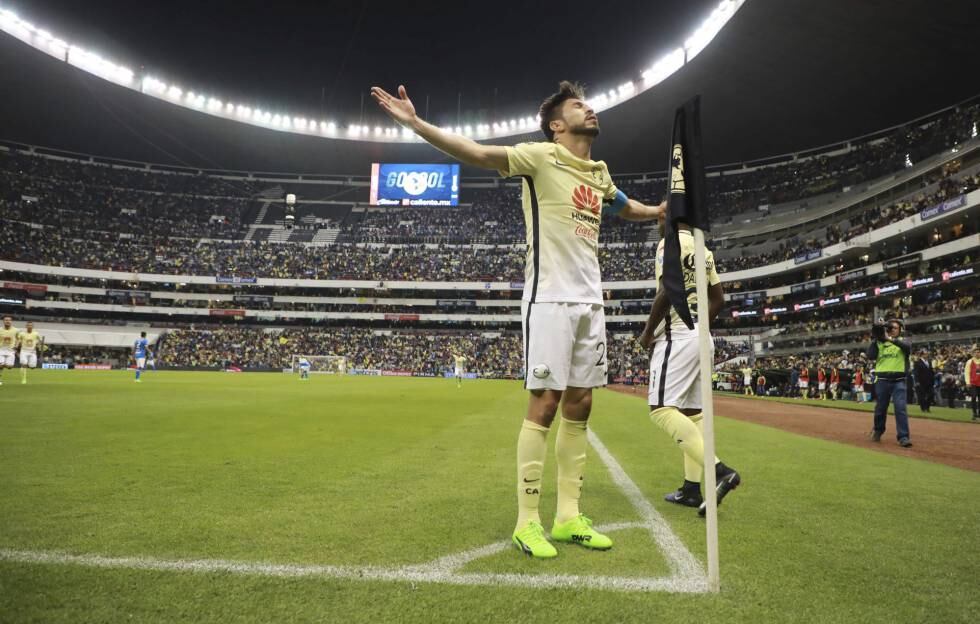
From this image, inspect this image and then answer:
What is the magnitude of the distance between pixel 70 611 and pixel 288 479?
98.5 inches

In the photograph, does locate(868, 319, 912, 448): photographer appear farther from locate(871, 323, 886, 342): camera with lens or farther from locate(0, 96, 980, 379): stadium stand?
locate(0, 96, 980, 379): stadium stand

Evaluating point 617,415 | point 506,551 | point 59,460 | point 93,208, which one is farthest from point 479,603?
point 93,208

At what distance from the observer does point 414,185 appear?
60.5 meters

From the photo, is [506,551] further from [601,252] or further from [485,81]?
[601,252]

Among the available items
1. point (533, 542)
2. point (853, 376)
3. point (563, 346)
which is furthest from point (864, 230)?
point (533, 542)

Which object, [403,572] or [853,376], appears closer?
[403,572]

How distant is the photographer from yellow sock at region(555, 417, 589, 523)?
24.7ft

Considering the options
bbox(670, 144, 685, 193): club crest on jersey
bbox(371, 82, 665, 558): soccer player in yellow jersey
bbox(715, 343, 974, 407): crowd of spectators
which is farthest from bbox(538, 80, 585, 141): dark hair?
bbox(715, 343, 974, 407): crowd of spectators

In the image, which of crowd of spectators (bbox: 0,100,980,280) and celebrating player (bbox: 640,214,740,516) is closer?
celebrating player (bbox: 640,214,740,516)

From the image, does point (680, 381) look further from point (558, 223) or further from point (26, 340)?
point (26, 340)

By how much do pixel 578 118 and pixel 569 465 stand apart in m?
2.21

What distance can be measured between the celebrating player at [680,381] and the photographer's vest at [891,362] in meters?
6.18

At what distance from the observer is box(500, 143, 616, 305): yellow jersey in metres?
3.19

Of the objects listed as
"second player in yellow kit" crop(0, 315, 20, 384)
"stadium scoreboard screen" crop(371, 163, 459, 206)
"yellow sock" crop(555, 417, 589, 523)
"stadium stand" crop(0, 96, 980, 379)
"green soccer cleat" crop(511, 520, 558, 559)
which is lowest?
"green soccer cleat" crop(511, 520, 558, 559)
